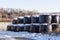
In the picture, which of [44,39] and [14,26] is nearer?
[44,39]

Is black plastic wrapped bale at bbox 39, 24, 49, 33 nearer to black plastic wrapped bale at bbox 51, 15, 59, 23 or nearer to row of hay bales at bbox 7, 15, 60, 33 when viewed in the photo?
row of hay bales at bbox 7, 15, 60, 33

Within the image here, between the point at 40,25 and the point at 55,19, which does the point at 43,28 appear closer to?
the point at 40,25

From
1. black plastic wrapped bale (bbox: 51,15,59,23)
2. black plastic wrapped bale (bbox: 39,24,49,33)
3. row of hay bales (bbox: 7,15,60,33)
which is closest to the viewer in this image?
black plastic wrapped bale (bbox: 39,24,49,33)

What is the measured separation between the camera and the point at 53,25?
72.1ft

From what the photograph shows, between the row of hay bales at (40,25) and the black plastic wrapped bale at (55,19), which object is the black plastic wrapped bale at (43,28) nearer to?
the row of hay bales at (40,25)

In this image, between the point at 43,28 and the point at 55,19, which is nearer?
the point at 43,28

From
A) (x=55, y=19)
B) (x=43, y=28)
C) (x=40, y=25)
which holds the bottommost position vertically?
(x=43, y=28)

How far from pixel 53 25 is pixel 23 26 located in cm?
308

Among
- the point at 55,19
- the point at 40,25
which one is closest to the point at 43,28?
the point at 40,25

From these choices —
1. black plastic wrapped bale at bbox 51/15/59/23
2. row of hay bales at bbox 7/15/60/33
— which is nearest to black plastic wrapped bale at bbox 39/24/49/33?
row of hay bales at bbox 7/15/60/33

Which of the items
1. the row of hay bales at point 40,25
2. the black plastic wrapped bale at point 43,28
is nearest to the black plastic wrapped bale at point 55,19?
the row of hay bales at point 40,25

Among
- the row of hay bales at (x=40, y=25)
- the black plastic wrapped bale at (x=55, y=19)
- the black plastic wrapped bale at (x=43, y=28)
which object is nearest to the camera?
the black plastic wrapped bale at (x=43, y=28)

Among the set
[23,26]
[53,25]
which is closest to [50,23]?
[53,25]

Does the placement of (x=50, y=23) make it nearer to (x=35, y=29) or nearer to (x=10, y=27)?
(x=35, y=29)
